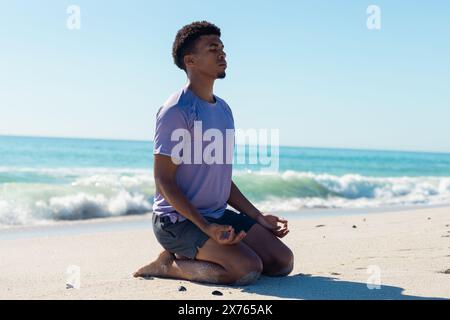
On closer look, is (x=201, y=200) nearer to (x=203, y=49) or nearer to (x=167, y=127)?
(x=167, y=127)

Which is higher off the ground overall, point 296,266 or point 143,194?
point 296,266

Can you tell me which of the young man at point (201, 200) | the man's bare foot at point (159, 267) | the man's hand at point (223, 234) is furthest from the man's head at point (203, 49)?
the man's bare foot at point (159, 267)

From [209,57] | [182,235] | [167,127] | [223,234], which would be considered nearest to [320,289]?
[223,234]

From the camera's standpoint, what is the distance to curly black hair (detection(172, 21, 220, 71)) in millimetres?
4387

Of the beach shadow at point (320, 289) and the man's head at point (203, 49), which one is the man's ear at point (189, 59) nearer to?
the man's head at point (203, 49)

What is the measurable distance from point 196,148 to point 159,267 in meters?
0.86

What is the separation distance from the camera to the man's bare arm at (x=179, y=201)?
3996 millimetres

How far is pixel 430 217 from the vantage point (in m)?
8.91

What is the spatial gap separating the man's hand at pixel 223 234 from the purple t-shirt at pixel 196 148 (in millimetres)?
334

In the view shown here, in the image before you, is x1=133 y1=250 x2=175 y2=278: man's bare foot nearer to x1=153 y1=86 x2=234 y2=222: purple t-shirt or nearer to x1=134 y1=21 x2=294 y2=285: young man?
x1=134 y1=21 x2=294 y2=285: young man

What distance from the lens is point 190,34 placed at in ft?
14.4

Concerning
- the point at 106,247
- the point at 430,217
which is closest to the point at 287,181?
the point at 430,217
